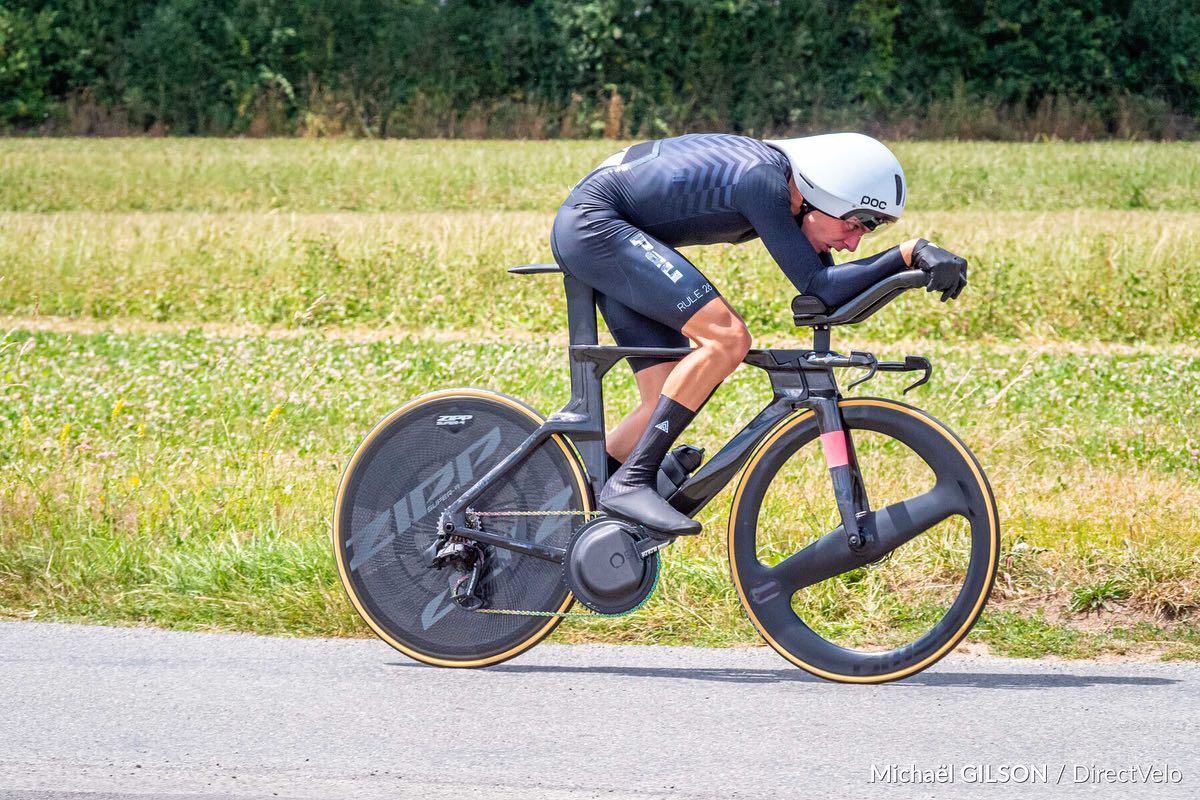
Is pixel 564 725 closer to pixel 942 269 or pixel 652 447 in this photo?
pixel 652 447

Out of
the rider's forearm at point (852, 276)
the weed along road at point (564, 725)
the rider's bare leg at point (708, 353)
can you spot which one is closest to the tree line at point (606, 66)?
the weed along road at point (564, 725)

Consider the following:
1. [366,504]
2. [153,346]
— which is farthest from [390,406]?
[366,504]

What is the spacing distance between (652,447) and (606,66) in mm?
36038

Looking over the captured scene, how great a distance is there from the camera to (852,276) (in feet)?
15.9

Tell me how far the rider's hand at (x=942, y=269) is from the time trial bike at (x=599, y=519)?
0.23ft

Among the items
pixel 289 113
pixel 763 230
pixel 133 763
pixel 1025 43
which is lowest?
pixel 289 113

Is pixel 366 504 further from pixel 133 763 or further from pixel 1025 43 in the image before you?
pixel 1025 43

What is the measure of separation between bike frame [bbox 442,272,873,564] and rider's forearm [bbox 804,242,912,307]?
17 centimetres

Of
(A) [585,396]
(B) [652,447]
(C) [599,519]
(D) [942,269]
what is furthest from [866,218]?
(C) [599,519]

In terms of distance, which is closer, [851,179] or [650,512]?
[851,179]

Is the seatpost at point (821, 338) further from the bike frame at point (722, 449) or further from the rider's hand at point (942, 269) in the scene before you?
the rider's hand at point (942, 269)

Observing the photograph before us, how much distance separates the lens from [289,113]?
39.7m

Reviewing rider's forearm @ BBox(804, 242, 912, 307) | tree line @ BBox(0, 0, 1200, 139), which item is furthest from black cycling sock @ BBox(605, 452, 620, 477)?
tree line @ BBox(0, 0, 1200, 139)

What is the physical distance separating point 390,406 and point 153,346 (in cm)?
320
